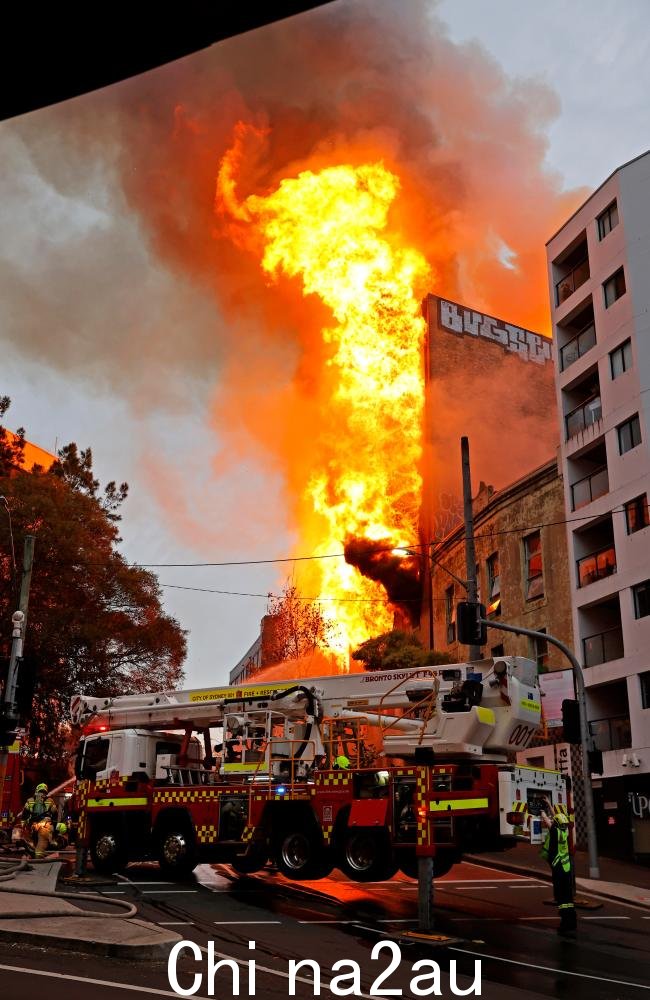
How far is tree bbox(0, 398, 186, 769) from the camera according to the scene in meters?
37.2

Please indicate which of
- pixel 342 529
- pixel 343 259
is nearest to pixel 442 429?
pixel 342 529

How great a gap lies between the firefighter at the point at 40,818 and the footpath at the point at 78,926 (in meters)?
5.92

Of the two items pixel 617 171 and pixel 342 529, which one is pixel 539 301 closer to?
pixel 342 529

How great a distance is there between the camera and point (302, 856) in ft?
54.4

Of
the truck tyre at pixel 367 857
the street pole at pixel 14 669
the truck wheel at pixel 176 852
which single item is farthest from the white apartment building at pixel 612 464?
the street pole at pixel 14 669

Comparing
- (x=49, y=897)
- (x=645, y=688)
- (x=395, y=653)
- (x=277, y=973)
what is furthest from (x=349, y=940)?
(x=395, y=653)

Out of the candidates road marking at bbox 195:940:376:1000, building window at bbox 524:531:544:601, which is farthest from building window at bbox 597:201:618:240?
road marking at bbox 195:940:376:1000

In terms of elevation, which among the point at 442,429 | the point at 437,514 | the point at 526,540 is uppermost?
the point at 442,429

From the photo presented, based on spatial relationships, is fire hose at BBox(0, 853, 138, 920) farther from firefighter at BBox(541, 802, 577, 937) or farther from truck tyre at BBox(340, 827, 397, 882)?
firefighter at BBox(541, 802, 577, 937)

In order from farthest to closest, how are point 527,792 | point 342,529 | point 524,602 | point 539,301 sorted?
point 539,301, point 342,529, point 524,602, point 527,792

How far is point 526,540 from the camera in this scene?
36.8 meters

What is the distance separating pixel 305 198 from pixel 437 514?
2051 cm

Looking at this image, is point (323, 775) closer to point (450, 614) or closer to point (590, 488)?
point (590, 488)

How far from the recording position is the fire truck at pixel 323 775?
49.1 ft
